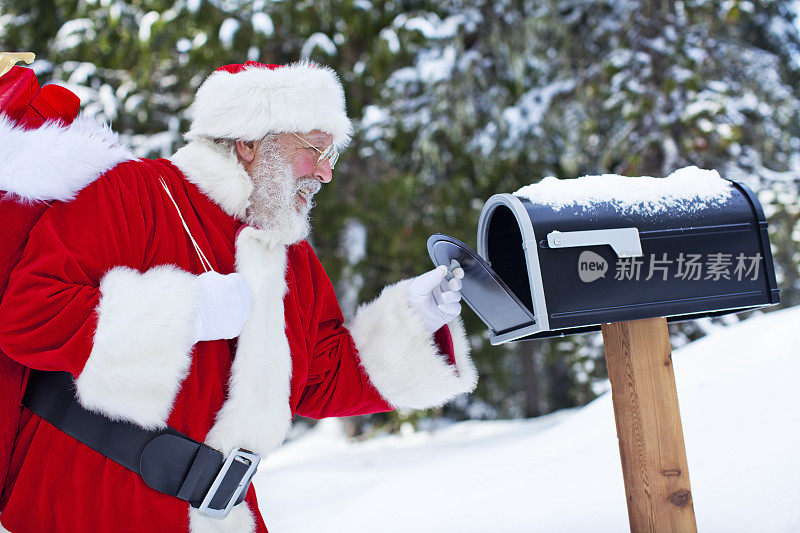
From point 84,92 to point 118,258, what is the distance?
5431 mm

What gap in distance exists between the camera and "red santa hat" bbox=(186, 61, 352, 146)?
6.45 ft

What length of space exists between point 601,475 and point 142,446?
2.04m

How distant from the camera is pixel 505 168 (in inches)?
268

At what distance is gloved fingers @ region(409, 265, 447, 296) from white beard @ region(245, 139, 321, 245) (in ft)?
1.17

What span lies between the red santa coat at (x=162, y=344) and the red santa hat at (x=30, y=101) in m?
0.21

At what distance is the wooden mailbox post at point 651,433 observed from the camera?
6.32 ft

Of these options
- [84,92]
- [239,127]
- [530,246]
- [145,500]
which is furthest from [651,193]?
[84,92]

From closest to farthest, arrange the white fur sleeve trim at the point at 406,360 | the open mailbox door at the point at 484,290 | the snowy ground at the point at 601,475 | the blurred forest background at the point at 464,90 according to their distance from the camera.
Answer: the open mailbox door at the point at 484,290 < the white fur sleeve trim at the point at 406,360 < the snowy ground at the point at 601,475 < the blurred forest background at the point at 464,90

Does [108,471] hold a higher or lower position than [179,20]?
lower

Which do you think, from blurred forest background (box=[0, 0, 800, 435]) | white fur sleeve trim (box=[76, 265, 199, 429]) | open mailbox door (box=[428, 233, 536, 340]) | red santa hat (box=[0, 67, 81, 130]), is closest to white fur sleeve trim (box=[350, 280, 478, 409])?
open mailbox door (box=[428, 233, 536, 340])

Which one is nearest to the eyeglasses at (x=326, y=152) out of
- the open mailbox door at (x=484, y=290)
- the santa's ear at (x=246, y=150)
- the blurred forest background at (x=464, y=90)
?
the santa's ear at (x=246, y=150)

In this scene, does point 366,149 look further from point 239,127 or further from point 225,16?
point 239,127

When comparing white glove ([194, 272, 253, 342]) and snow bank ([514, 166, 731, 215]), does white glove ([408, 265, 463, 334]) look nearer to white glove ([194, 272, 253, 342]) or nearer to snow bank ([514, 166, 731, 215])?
snow bank ([514, 166, 731, 215])

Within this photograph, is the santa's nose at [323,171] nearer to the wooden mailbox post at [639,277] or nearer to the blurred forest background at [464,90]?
the wooden mailbox post at [639,277]
